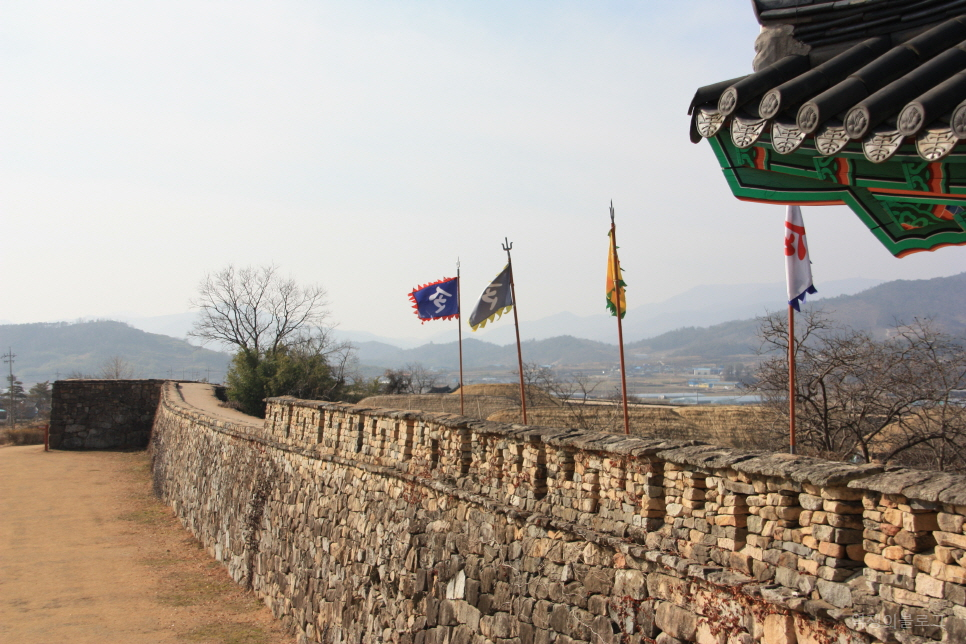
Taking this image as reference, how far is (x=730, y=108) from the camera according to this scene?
4004 millimetres

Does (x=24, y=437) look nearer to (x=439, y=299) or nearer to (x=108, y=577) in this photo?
(x=108, y=577)

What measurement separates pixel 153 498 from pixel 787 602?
23200 mm

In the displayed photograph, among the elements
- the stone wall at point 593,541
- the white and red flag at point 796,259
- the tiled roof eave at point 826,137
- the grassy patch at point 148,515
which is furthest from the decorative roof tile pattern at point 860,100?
the grassy patch at point 148,515

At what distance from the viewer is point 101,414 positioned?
116 feet

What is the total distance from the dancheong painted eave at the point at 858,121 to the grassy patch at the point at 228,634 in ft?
32.7

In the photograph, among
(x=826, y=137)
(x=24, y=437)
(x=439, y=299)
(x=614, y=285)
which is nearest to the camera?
(x=826, y=137)

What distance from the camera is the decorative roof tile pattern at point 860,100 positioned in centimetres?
324

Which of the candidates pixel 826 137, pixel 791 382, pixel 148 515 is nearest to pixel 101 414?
pixel 148 515

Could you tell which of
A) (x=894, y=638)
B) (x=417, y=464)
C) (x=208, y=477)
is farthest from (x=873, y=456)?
(x=208, y=477)

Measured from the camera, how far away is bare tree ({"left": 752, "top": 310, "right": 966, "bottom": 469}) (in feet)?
37.7

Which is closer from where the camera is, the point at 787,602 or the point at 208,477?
the point at 787,602

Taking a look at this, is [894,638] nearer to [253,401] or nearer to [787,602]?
[787,602]

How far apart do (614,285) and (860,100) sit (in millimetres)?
6378

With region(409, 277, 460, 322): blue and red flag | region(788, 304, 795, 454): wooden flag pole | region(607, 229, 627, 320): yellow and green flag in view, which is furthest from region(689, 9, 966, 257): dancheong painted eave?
region(409, 277, 460, 322): blue and red flag
